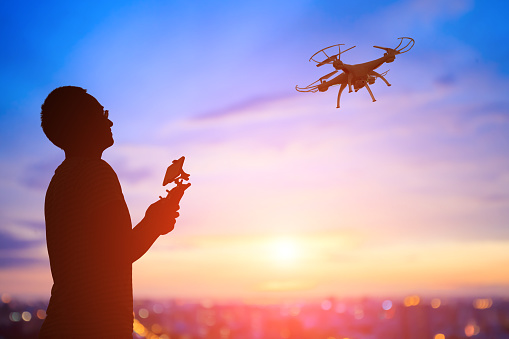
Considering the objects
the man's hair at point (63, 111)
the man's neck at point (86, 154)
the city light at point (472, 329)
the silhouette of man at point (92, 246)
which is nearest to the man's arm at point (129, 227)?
the silhouette of man at point (92, 246)

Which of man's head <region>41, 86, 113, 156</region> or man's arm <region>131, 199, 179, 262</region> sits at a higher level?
man's head <region>41, 86, 113, 156</region>

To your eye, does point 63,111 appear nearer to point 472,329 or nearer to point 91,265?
point 91,265

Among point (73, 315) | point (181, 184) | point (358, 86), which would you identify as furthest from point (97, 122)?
point (358, 86)

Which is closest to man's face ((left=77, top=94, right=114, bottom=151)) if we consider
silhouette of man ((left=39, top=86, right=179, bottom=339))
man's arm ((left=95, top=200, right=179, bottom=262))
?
silhouette of man ((left=39, top=86, right=179, bottom=339))

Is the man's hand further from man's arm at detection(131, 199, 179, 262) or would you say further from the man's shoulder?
the man's shoulder

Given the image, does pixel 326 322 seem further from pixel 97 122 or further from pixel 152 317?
pixel 97 122

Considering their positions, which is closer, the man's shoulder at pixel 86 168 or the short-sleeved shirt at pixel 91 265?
the short-sleeved shirt at pixel 91 265

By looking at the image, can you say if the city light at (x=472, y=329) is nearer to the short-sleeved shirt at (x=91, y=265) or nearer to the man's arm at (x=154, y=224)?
the man's arm at (x=154, y=224)

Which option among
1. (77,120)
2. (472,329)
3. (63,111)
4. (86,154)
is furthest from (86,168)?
(472,329)
